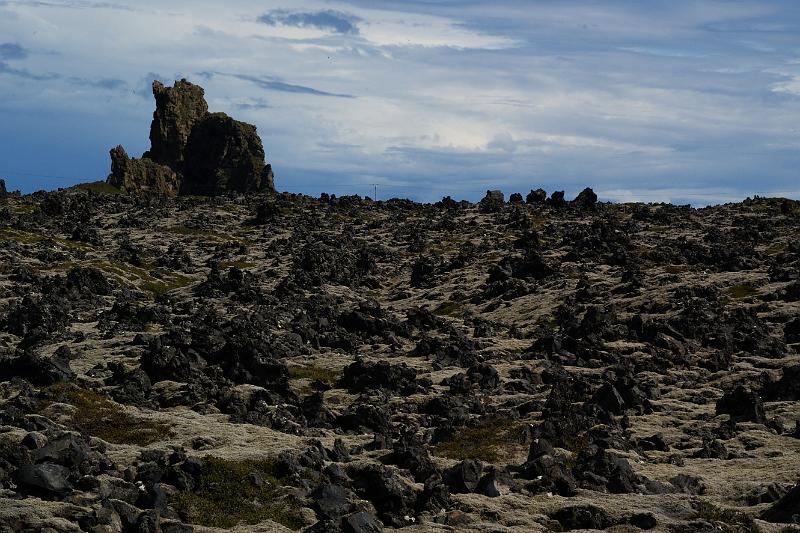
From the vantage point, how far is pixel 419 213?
186250 millimetres

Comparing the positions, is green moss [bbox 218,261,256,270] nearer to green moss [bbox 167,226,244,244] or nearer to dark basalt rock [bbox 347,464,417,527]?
green moss [bbox 167,226,244,244]

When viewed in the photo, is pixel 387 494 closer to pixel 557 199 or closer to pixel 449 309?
pixel 449 309

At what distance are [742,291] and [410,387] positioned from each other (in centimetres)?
4620

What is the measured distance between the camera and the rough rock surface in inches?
1650

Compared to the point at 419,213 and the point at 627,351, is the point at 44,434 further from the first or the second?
the point at 419,213

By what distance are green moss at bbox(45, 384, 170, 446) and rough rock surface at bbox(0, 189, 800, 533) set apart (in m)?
0.20

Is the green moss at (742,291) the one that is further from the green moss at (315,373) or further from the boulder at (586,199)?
the boulder at (586,199)

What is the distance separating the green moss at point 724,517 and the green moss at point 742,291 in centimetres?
5521

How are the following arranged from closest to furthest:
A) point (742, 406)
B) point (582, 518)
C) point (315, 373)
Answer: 1. point (582, 518)
2. point (742, 406)
3. point (315, 373)

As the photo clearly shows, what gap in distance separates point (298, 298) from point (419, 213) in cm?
8779

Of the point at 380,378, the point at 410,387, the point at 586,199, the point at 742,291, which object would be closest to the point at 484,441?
the point at 410,387

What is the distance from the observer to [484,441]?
54719 mm

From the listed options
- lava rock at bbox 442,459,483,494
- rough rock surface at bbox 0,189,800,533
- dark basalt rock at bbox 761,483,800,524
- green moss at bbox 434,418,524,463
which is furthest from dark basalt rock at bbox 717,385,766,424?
lava rock at bbox 442,459,483,494

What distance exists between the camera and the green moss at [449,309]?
10575cm
